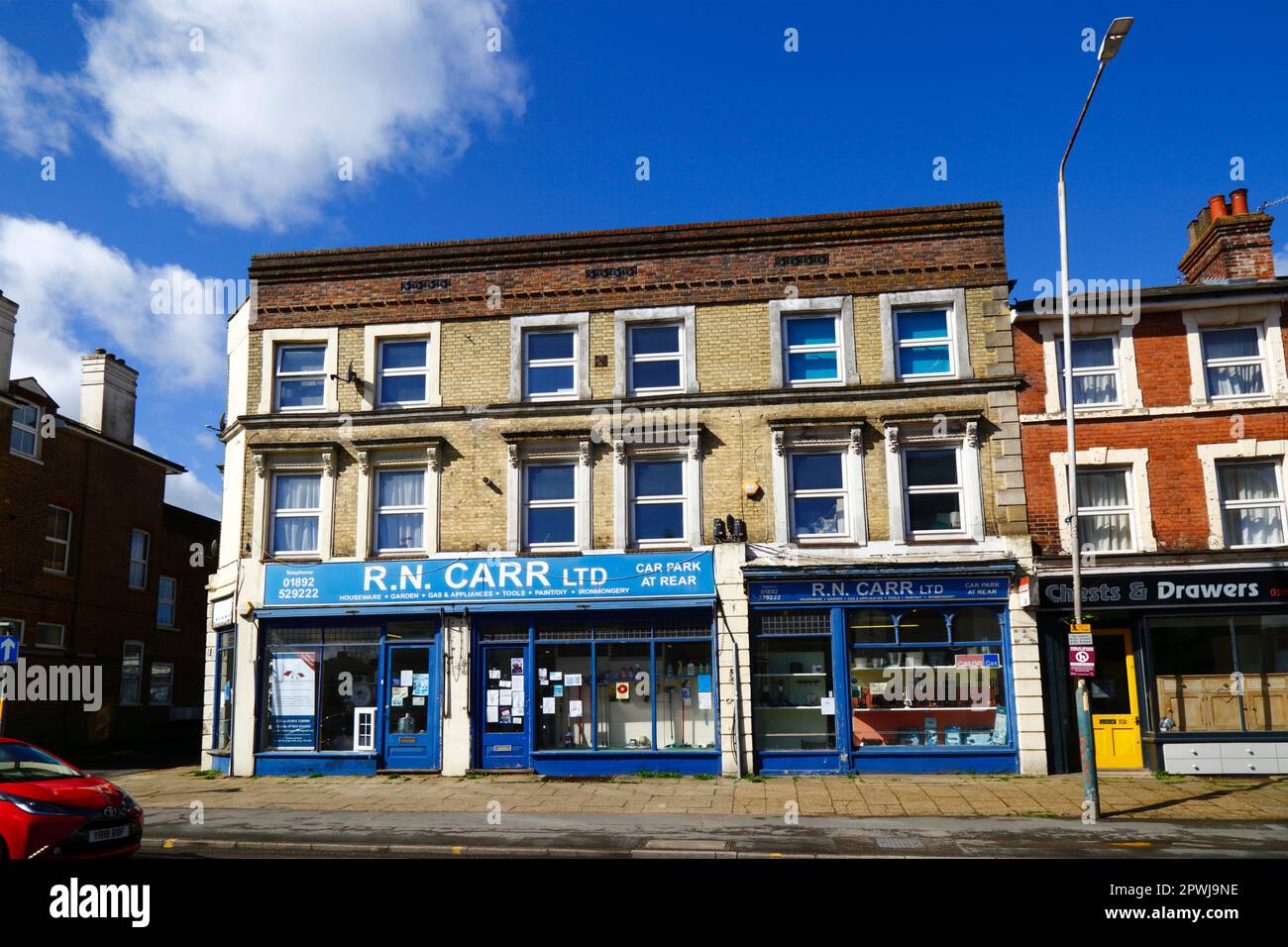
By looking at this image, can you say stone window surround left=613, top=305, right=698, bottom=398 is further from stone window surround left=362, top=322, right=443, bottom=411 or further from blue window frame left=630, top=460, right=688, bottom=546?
stone window surround left=362, top=322, right=443, bottom=411

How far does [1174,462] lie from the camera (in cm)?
1911

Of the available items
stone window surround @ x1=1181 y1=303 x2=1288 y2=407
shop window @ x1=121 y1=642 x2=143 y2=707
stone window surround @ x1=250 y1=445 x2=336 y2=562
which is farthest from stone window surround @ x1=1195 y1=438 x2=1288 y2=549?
shop window @ x1=121 y1=642 x2=143 y2=707

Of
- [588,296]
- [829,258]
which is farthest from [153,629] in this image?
[829,258]

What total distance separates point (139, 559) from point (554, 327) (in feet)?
56.4

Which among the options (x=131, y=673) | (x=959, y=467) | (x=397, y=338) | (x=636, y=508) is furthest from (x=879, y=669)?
(x=131, y=673)

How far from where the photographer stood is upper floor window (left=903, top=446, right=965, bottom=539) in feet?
64.7

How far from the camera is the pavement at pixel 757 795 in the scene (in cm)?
1530

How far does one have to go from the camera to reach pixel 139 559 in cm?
3002

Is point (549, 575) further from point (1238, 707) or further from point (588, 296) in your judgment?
point (1238, 707)

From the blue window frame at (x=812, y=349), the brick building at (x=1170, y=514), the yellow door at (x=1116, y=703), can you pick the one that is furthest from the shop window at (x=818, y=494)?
the yellow door at (x=1116, y=703)

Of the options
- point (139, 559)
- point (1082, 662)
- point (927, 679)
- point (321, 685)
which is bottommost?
point (321, 685)

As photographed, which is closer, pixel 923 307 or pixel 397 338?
pixel 923 307

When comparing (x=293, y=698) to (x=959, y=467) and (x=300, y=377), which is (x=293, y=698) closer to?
(x=300, y=377)

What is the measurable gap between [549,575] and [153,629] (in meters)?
17.0
